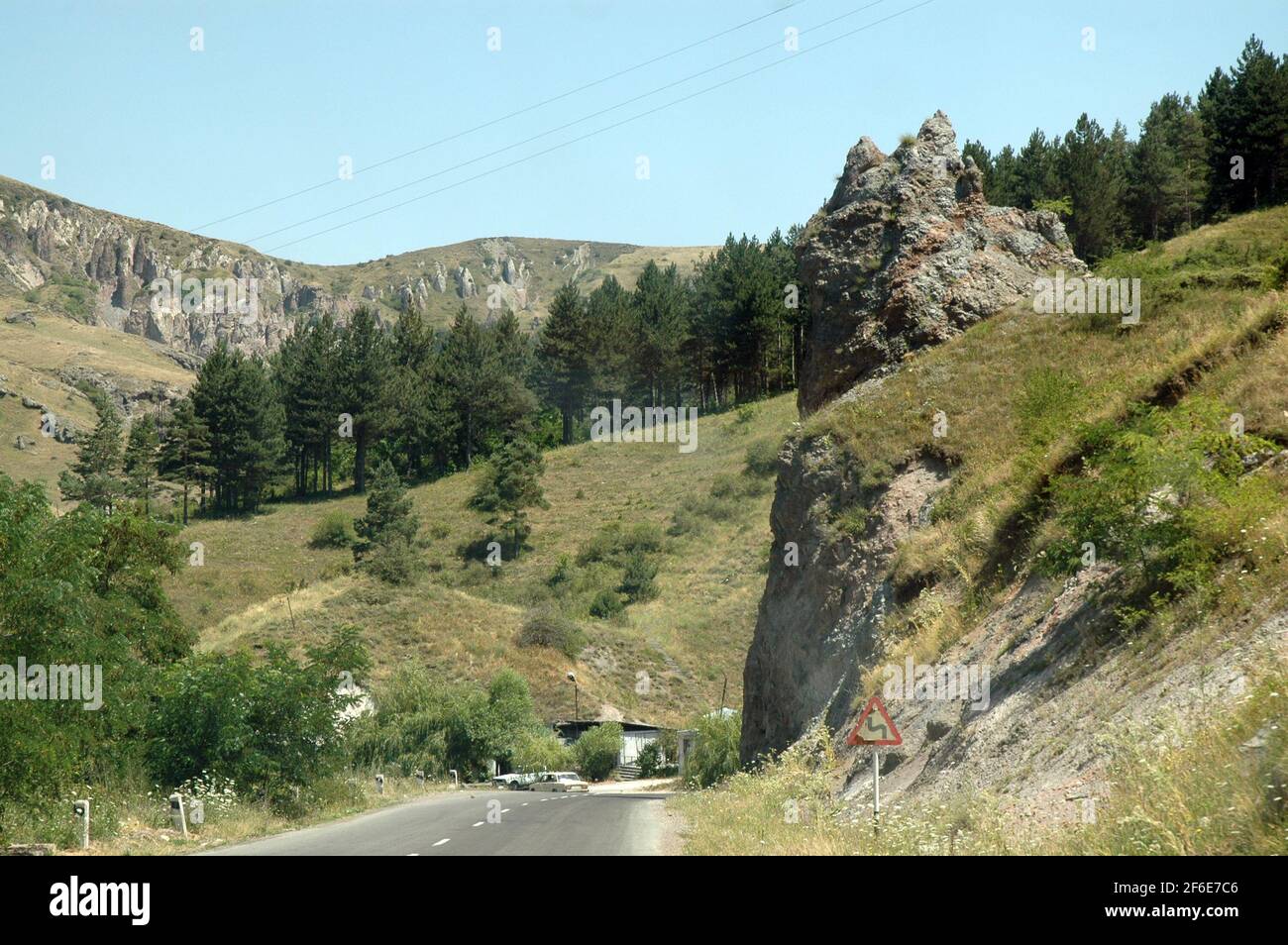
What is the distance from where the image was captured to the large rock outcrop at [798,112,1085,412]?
103ft

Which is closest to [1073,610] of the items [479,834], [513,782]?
[479,834]

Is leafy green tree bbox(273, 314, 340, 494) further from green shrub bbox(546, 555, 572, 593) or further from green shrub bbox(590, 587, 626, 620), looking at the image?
green shrub bbox(590, 587, 626, 620)

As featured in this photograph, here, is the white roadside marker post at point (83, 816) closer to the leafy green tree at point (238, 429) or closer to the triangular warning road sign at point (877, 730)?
the triangular warning road sign at point (877, 730)

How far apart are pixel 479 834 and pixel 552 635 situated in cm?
5404

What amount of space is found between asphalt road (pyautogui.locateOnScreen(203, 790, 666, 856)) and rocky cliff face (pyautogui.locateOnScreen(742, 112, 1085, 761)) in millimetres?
5293

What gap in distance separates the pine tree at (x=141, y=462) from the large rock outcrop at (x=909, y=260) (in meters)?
78.2

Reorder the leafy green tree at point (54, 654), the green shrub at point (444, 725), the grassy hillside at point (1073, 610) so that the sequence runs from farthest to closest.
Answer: the green shrub at point (444, 725), the leafy green tree at point (54, 654), the grassy hillside at point (1073, 610)

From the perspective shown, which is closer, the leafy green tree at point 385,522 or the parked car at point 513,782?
the parked car at point 513,782

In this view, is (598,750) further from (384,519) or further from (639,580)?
(384,519)

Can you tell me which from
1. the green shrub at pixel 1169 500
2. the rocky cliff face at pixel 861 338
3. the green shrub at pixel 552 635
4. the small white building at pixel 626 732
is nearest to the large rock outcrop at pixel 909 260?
the rocky cliff face at pixel 861 338

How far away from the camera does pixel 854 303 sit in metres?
32.1

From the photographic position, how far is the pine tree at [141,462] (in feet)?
322

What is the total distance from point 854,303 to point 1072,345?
22.1 feet

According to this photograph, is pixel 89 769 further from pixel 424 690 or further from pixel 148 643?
pixel 424 690
